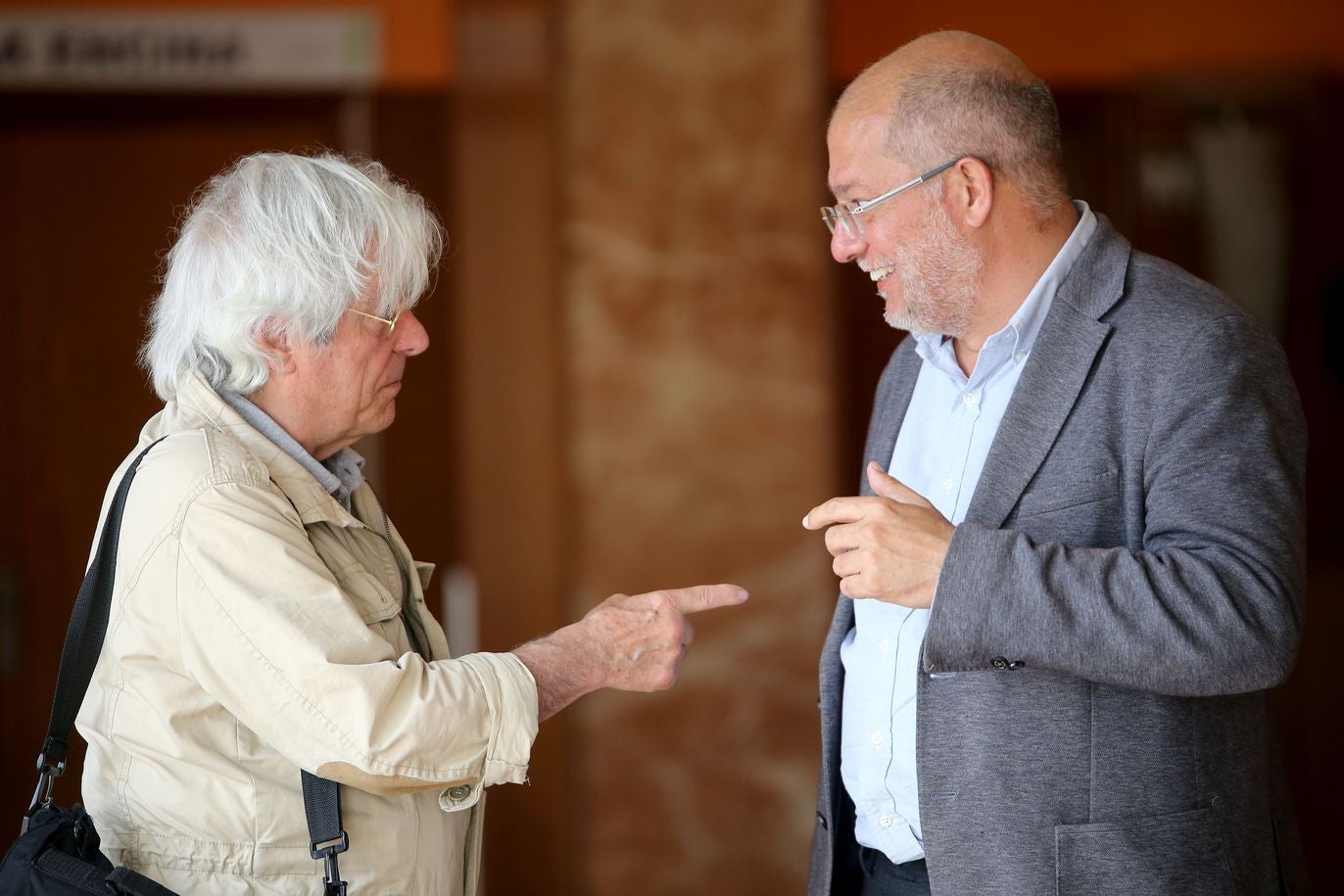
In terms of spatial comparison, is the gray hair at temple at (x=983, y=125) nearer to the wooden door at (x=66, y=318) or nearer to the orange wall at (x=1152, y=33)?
the orange wall at (x=1152, y=33)

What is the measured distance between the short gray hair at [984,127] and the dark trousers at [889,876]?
948 mm

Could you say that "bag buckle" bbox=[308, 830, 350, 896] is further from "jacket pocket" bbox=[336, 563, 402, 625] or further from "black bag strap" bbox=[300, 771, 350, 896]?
"jacket pocket" bbox=[336, 563, 402, 625]

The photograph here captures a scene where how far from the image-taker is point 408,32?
4.41 meters

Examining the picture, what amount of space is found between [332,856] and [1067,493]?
100cm

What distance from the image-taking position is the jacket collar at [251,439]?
164 centimetres

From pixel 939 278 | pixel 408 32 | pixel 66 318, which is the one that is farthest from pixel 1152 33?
pixel 66 318

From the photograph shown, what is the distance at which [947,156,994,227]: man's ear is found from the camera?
1.82 meters

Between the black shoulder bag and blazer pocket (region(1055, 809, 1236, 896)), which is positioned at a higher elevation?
the black shoulder bag

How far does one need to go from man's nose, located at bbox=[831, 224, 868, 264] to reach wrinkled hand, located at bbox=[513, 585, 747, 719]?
0.54 meters

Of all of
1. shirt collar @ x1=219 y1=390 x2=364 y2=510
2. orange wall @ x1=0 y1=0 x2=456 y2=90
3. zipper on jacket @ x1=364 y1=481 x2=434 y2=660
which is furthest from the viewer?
orange wall @ x1=0 y1=0 x2=456 y2=90

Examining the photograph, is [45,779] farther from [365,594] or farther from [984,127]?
[984,127]

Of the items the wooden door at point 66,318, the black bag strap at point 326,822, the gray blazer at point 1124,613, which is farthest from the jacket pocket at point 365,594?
the wooden door at point 66,318

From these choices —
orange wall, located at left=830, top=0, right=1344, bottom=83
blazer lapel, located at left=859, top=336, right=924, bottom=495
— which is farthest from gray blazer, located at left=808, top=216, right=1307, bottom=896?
orange wall, located at left=830, top=0, right=1344, bottom=83

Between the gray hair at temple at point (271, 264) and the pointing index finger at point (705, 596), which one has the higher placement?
the gray hair at temple at point (271, 264)
